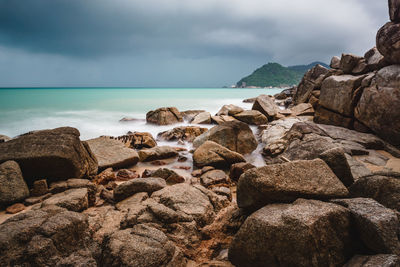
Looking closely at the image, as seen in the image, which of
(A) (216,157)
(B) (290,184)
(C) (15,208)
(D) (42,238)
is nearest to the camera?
(D) (42,238)

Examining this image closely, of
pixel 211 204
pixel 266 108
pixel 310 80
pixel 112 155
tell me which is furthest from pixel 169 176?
pixel 310 80

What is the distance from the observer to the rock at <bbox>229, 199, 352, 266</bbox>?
2.16m

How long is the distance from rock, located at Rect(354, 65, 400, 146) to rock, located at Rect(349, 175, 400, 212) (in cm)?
474

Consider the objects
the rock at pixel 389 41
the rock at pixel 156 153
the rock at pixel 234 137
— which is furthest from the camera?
the rock at pixel 234 137

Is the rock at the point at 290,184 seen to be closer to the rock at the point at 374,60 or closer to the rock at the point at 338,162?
the rock at the point at 338,162

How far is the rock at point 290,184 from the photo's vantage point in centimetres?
269

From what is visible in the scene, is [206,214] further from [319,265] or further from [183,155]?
[183,155]

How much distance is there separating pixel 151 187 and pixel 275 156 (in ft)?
14.9

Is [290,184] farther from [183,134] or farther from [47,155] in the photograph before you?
[183,134]

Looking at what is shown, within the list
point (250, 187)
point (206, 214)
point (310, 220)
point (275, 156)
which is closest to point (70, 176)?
point (206, 214)

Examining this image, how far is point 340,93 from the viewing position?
27.3 feet

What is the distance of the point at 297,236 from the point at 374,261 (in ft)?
2.08

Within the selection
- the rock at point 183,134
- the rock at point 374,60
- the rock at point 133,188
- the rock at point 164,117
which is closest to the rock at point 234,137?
the rock at point 183,134

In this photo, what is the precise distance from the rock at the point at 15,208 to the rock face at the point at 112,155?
2223 mm
